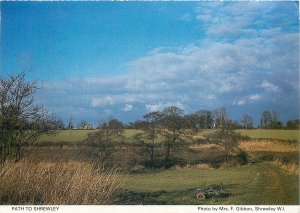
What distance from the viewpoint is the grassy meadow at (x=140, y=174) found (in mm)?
6824

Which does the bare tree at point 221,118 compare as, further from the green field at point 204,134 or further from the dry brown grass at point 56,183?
the dry brown grass at point 56,183

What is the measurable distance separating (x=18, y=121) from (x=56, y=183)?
111 cm

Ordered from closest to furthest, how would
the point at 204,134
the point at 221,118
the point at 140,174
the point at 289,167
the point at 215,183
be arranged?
the point at 289,167
the point at 221,118
the point at 215,183
the point at 204,134
the point at 140,174

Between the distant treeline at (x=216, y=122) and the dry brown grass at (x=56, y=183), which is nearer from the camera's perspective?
the distant treeline at (x=216, y=122)

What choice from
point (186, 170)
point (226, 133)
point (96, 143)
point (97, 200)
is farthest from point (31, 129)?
point (226, 133)

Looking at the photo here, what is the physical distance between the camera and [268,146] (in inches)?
272

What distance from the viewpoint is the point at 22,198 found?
702 centimetres

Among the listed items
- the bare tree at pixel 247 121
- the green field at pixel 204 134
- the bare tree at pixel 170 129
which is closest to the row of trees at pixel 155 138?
the bare tree at pixel 170 129

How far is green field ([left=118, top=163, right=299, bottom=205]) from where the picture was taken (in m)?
6.71

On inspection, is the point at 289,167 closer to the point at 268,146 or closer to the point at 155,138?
the point at 268,146

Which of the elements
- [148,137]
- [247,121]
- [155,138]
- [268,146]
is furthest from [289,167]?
[148,137]

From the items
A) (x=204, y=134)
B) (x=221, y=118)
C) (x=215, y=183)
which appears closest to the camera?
(x=221, y=118)

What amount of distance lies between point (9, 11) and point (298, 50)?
3968mm

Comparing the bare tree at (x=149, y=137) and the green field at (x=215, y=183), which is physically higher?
the bare tree at (x=149, y=137)
